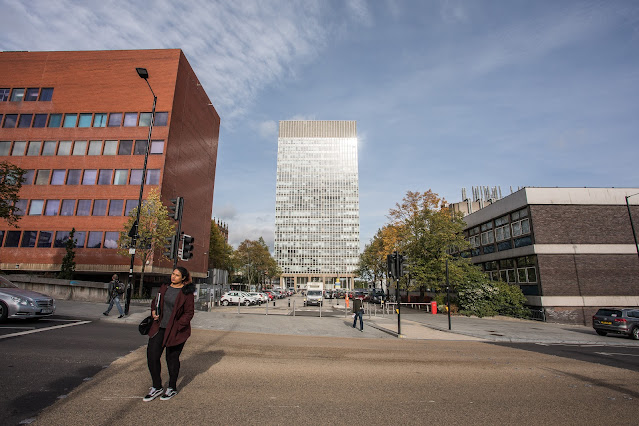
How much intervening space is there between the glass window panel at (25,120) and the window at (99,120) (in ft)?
26.2

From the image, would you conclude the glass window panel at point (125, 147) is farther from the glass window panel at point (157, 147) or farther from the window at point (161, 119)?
the window at point (161, 119)

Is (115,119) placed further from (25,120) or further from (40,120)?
(25,120)

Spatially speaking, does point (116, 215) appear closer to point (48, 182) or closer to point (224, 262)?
Answer: point (48, 182)

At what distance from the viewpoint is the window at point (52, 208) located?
37062mm

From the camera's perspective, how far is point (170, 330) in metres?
4.74

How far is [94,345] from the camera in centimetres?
823

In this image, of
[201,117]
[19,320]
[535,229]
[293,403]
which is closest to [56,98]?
[201,117]

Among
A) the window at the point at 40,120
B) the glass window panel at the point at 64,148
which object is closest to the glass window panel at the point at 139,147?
the glass window panel at the point at 64,148

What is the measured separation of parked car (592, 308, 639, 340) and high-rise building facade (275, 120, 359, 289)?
4546 inches

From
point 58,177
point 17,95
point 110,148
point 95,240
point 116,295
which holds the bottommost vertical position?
point 116,295

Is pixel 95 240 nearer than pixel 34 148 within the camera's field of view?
Yes

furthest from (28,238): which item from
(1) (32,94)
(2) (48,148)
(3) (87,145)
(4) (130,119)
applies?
(1) (32,94)

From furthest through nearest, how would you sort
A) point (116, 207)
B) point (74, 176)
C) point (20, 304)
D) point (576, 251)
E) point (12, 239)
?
point (74, 176) → point (116, 207) → point (12, 239) → point (576, 251) → point (20, 304)

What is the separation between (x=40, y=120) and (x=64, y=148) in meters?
5.22
